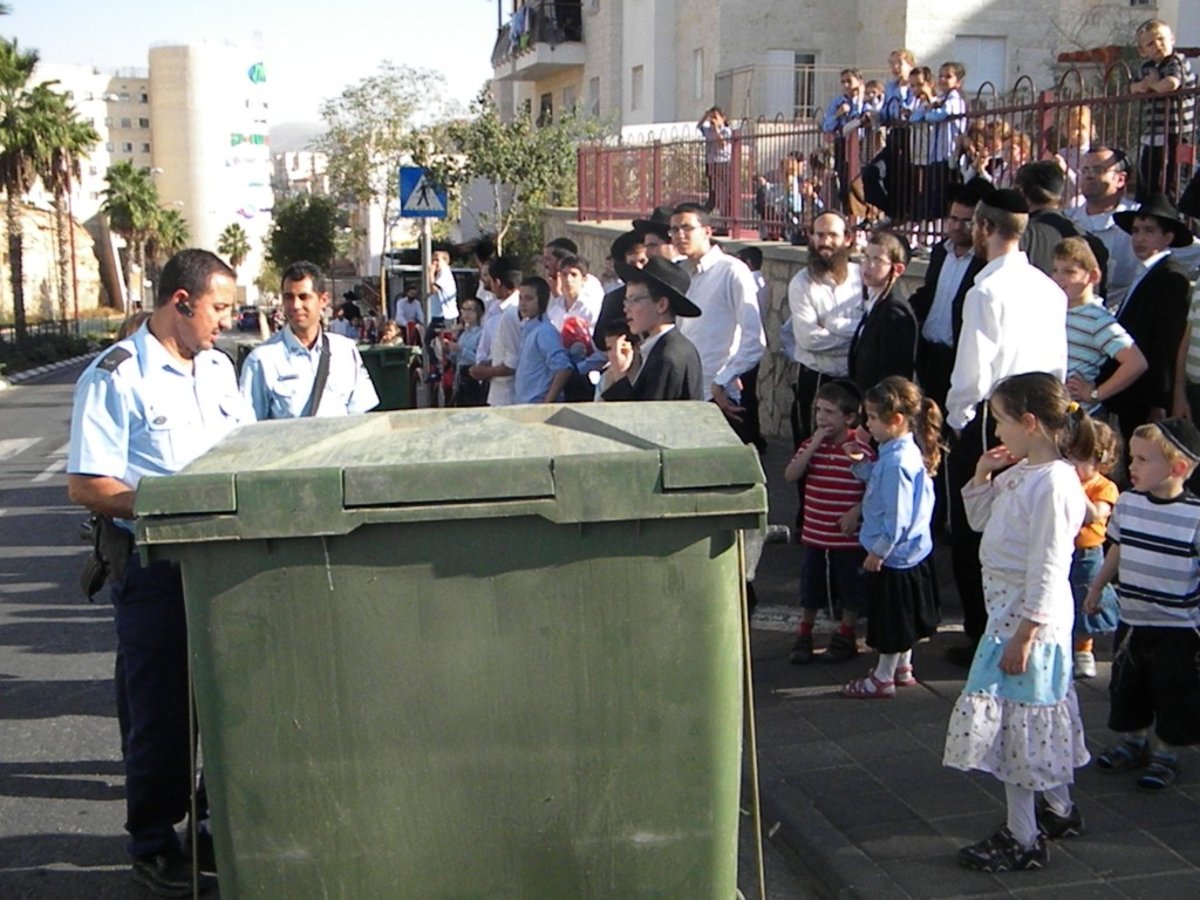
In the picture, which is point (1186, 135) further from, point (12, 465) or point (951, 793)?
point (12, 465)

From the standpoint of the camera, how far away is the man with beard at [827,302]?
26.2 ft

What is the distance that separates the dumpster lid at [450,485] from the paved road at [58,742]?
1.79 metres

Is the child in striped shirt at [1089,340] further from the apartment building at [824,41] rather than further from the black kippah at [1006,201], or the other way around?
the apartment building at [824,41]

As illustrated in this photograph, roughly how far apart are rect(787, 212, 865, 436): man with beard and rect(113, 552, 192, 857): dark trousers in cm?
468

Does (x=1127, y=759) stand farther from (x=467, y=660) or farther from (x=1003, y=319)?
(x=467, y=660)

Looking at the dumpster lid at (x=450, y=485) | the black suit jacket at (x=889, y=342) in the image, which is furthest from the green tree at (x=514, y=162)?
the dumpster lid at (x=450, y=485)

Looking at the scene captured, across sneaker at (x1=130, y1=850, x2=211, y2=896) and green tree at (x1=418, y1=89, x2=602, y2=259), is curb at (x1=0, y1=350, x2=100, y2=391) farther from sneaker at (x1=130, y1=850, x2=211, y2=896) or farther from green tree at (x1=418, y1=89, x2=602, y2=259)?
sneaker at (x1=130, y1=850, x2=211, y2=896)

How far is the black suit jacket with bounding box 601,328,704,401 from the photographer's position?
612 cm

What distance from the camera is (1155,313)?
6453 millimetres

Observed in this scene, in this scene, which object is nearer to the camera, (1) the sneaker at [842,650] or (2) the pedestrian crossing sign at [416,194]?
(1) the sneaker at [842,650]

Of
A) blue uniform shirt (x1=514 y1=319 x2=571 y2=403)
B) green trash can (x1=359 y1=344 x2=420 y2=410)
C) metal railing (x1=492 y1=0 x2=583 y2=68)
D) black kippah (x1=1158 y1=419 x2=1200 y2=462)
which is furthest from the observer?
metal railing (x1=492 y1=0 x2=583 y2=68)

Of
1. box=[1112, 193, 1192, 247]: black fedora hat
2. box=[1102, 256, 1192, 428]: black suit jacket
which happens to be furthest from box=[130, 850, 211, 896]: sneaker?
box=[1112, 193, 1192, 247]: black fedora hat

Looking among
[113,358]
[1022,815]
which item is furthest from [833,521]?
[113,358]

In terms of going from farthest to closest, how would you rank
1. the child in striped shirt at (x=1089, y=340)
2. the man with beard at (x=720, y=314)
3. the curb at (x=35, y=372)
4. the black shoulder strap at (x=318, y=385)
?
the curb at (x=35, y=372) → the man with beard at (x=720, y=314) → the child in striped shirt at (x=1089, y=340) → the black shoulder strap at (x=318, y=385)
